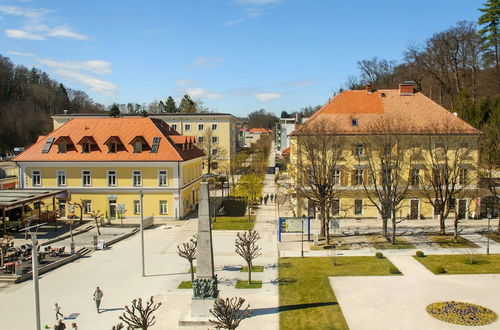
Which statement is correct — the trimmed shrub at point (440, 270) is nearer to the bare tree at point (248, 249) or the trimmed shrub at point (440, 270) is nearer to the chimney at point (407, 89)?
the bare tree at point (248, 249)

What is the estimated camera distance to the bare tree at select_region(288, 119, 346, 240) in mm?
31969

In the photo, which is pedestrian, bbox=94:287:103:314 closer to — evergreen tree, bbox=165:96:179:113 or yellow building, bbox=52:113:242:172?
yellow building, bbox=52:113:242:172

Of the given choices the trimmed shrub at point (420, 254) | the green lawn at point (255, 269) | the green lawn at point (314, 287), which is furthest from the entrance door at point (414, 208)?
the green lawn at point (255, 269)

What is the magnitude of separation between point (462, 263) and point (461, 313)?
8.24m

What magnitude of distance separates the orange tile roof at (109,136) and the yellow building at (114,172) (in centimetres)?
9

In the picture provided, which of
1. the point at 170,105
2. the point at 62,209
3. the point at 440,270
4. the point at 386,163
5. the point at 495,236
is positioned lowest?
the point at 440,270

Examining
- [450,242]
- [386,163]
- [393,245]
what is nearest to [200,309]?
[393,245]

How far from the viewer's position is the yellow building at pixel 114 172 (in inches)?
1636

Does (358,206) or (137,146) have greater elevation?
(137,146)

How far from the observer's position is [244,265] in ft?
89.5

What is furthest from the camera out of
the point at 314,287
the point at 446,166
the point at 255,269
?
the point at 446,166

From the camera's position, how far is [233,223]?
129ft

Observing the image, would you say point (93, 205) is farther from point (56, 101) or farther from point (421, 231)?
point (56, 101)

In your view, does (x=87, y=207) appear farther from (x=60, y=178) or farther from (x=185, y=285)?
(x=185, y=285)
